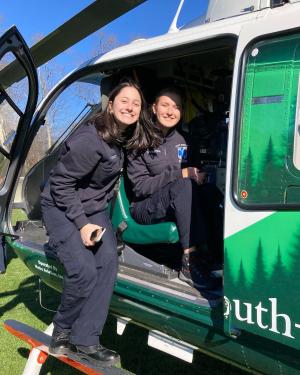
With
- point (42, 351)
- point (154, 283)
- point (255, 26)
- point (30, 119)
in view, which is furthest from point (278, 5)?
point (42, 351)

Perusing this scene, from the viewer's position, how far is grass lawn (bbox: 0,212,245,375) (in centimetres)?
351

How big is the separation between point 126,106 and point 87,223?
0.74 meters

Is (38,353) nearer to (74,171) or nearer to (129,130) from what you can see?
(74,171)

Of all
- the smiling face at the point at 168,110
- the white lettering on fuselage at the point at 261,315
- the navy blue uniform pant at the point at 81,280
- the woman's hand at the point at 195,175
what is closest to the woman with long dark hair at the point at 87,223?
the navy blue uniform pant at the point at 81,280

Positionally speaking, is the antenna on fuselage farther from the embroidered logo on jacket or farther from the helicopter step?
the helicopter step

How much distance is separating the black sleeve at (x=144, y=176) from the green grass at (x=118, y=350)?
137cm

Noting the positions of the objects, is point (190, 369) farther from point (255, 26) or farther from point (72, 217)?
point (255, 26)

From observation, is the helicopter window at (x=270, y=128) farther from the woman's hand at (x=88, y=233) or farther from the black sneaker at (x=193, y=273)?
the woman's hand at (x=88, y=233)

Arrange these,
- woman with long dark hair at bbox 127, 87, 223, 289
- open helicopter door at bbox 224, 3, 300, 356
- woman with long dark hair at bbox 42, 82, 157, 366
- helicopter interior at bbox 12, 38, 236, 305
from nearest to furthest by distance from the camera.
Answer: open helicopter door at bbox 224, 3, 300, 356 → woman with long dark hair at bbox 42, 82, 157, 366 → woman with long dark hair at bbox 127, 87, 223, 289 → helicopter interior at bbox 12, 38, 236, 305

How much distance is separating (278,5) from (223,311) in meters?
1.46

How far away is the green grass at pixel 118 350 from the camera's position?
11.5 ft

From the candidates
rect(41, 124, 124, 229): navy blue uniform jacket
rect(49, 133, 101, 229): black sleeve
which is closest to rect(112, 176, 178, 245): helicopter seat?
rect(41, 124, 124, 229): navy blue uniform jacket

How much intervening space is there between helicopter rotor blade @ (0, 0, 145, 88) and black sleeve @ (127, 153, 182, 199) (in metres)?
0.89

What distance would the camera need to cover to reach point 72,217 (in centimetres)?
274
